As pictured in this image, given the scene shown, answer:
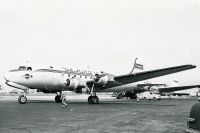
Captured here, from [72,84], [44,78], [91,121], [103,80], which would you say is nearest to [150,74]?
[103,80]

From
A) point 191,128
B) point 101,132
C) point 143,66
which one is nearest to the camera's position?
point 191,128

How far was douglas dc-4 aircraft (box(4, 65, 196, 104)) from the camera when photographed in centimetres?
2102

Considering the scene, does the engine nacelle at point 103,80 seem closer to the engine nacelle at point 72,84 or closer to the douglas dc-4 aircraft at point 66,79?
the douglas dc-4 aircraft at point 66,79

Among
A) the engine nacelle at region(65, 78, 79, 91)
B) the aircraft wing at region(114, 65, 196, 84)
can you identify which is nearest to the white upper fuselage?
the engine nacelle at region(65, 78, 79, 91)

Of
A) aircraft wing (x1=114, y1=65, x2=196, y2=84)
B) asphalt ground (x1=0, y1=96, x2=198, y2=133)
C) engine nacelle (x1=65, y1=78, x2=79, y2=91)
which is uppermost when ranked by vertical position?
aircraft wing (x1=114, y1=65, x2=196, y2=84)

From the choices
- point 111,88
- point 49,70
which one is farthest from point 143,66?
point 49,70

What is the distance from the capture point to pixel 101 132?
761 cm

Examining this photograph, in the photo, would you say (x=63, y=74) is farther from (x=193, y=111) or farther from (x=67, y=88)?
(x=193, y=111)

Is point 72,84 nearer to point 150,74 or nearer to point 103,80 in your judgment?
point 103,80

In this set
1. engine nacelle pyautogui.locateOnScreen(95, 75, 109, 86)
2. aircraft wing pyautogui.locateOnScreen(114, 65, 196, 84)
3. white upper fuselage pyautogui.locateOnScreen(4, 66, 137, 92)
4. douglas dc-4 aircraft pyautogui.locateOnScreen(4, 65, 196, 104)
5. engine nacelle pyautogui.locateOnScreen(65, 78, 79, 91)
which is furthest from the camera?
engine nacelle pyautogui.locateOnScreen(95, 75, 109, 86)

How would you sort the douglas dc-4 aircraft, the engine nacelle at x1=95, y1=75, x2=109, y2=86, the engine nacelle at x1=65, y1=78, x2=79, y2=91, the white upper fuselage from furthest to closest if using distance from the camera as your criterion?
the engine nacelle at x1=95, y1=75, x2=109, y2=86 → the engine nacelle at x1=65, y1=78, x2=79, y2=91 → the douglas dc-4 aircraft → the white upper fuselage

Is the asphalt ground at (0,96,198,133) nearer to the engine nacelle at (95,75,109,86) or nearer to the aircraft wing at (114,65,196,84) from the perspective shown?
the aircraft wing at (114,65,196,84)

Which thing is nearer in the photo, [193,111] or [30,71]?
[193,111]

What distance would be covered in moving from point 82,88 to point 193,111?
61.8 feet
